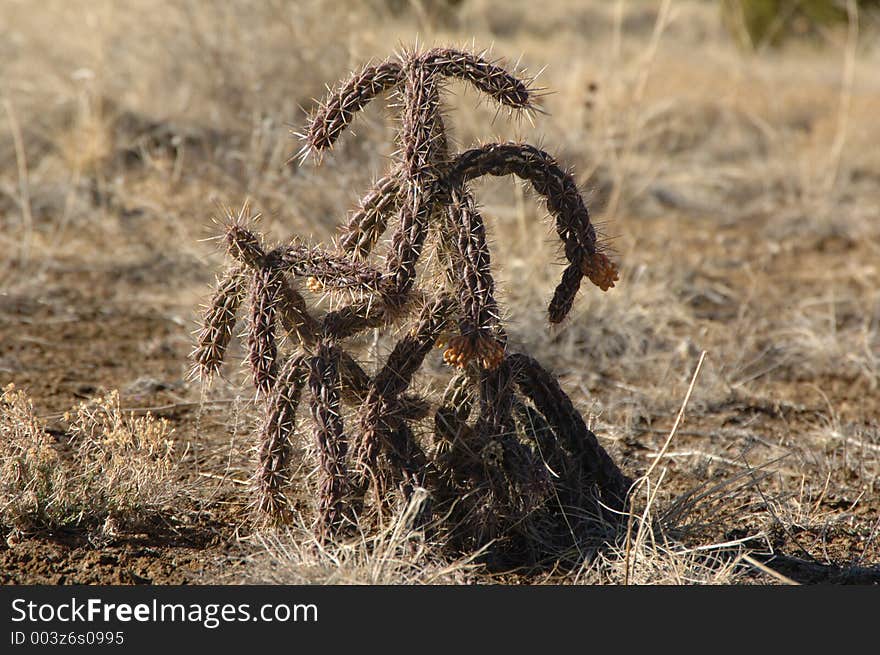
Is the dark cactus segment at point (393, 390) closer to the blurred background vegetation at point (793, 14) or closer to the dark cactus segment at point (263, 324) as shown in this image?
the dark cactus segment at point (263, 324)

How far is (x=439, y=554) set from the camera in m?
3.26

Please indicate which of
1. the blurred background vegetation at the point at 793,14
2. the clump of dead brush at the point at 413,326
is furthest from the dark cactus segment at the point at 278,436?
the blurred background vegetation at the point at 793,14

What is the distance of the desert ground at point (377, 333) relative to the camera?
3492mm

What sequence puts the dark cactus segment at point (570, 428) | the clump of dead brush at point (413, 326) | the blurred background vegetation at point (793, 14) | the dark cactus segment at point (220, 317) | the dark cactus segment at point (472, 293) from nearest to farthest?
the dark cactus segment at point (472, 293) → the clump of dead brush at point (413, 326) → the dark cactus segment at point (220, 317) → the dark cactus segment at point (570, 428) → the blurred background vegetation at point (793, 14)

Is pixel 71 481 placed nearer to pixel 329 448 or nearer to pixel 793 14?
pixel 329 448

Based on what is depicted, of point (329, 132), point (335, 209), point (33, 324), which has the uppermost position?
point (329, 132)

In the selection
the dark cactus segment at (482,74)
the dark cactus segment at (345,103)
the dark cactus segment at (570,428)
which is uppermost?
the dark cactus segment at (482,74)

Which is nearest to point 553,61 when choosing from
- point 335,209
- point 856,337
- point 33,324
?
point 335,209

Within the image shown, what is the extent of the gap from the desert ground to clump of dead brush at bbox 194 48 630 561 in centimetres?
16

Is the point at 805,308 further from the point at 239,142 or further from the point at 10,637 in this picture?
the point at 10,637

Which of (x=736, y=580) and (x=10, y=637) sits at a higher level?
(x=736, y=580)

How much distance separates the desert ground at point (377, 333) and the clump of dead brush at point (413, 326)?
156 millimetres

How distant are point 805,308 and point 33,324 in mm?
4299

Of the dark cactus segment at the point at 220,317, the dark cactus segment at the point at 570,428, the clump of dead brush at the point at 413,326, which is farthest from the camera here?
the dark cactus segment at the point at 570,428
